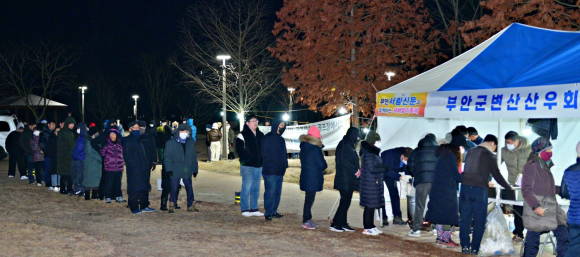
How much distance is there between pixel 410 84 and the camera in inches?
379

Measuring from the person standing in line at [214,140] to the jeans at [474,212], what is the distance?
48.4 feet

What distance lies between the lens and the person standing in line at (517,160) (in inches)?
293

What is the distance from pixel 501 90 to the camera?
25.4 feet

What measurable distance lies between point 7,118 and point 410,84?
20830mm

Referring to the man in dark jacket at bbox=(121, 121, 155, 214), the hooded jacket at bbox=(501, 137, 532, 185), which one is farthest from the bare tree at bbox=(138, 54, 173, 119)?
the hooded jacket at bbox=(501, 137, 532, 185)

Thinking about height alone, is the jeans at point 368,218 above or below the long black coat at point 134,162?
below

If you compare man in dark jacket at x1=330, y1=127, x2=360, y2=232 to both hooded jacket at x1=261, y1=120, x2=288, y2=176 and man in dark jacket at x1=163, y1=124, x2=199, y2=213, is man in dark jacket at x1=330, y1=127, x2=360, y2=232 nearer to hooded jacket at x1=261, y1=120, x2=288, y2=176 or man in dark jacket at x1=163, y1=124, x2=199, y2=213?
hooded jacket at x1=261, y1=120, x2=288, y2=176

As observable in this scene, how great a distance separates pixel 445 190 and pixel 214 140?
14.9 m

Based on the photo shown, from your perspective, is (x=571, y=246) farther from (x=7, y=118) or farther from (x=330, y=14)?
(x=7, y=118)

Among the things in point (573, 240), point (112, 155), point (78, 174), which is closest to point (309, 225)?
point (573, 240)

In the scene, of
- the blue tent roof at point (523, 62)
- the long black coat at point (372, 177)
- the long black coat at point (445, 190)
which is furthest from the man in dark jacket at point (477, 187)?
the long black coat at point (372, 177)

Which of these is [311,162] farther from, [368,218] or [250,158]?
[250,158]

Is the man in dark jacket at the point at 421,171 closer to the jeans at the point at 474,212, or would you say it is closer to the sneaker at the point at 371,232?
the sneaker at the point at 371,232

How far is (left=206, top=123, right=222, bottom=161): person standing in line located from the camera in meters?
21.2
